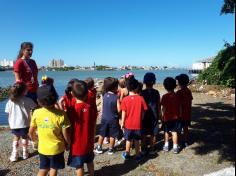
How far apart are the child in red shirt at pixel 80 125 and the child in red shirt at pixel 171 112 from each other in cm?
250

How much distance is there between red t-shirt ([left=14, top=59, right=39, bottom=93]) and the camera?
793 cm

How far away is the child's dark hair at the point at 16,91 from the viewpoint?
7488 millimetres

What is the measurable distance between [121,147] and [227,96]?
11.3m

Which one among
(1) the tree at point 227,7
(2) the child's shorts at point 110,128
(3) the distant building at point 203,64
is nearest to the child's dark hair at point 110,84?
(2) the child's shorts at point 110,128

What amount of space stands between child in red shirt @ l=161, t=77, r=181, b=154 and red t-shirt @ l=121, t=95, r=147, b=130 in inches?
34.2

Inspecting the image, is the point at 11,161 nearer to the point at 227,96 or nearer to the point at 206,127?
the point at 206,127

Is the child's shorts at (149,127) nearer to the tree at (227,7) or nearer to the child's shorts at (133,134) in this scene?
the child's shorts at (133,134)

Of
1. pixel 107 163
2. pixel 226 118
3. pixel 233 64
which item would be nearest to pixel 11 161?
pixel 107 163

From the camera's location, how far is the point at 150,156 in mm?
7973

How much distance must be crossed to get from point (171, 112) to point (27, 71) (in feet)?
11.2

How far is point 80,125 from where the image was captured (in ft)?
19.6

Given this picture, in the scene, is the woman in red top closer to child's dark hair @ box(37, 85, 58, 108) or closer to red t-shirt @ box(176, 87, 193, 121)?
child's dark hair @ box(37, 85, 58, 108)

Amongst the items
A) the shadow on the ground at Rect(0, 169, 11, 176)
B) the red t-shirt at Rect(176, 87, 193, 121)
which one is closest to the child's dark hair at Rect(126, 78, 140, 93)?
the red t-shirt at Rect(176, 87, 193, 121)

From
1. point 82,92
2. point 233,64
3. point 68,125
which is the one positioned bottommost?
point 68,125
